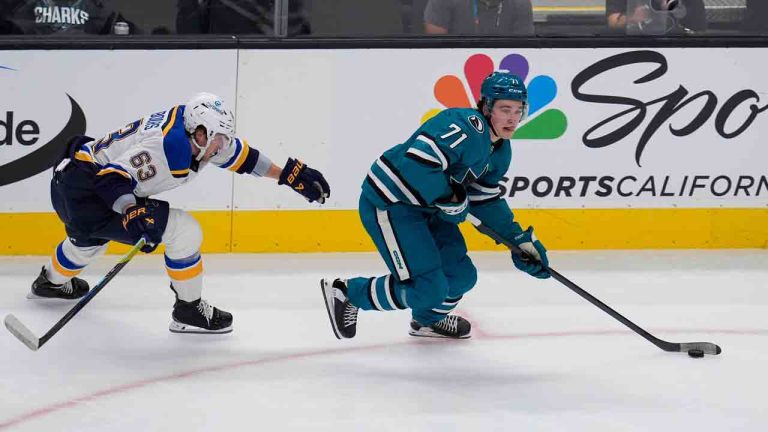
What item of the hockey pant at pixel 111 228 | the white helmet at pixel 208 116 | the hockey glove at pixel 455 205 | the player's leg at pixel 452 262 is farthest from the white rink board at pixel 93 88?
the hockey glove at pixel 455 205

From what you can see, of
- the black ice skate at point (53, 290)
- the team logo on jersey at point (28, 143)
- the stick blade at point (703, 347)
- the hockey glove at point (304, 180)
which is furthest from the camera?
the team logo on jersey at point (28, 143)

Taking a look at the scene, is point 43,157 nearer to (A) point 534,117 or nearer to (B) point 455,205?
(A) point 534,117

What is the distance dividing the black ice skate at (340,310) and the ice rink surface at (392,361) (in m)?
0.07

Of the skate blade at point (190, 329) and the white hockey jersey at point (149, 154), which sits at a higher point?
the white hockey jersey at point (149, 154)

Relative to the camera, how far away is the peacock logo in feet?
17.1

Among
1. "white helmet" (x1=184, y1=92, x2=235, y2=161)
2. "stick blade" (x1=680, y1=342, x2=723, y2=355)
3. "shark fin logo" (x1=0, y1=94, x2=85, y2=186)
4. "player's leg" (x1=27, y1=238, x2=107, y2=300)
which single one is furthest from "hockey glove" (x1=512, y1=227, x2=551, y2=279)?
"shark fin logo" (x1=0, y1=94, x2=85, y2=186)

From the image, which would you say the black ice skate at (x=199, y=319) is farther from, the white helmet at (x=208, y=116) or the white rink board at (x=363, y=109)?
the white rink board at (x=363, y=109)

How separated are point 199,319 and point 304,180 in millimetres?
622

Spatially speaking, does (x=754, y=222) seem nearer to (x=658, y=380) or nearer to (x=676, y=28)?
(x=676, y=28)

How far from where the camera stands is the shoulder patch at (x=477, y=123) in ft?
10.6

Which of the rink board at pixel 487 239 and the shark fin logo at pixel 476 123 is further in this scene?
the rink board at pixel 487 239

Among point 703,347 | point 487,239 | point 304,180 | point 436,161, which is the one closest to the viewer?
point 436,161

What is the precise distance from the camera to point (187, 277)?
3682 mm

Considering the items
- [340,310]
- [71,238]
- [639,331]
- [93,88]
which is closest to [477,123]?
[340,310]
